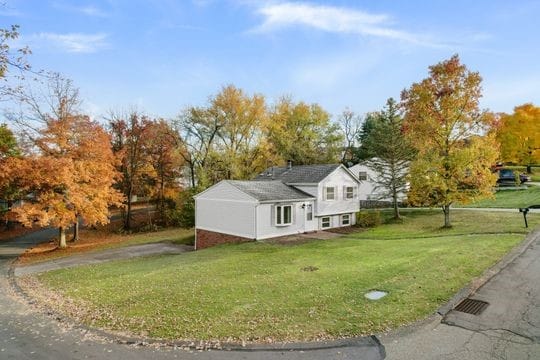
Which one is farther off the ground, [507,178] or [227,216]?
[507,178]

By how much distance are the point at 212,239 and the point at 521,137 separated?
4340cm

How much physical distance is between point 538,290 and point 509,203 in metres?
26.4

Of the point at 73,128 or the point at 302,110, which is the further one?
the point at 302,110

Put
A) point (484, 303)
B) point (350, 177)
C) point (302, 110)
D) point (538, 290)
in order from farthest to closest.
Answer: point (302, 110), point (350, 177), point (538, 290), point (484, 303)

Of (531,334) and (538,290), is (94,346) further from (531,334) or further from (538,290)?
(538,290)

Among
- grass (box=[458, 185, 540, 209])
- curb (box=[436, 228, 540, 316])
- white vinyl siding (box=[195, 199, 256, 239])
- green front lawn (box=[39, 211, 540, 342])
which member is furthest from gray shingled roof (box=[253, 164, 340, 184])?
grass (box=[458, 185, 540, 209])

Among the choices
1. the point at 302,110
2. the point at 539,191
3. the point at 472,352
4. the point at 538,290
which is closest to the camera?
the point at 472,352

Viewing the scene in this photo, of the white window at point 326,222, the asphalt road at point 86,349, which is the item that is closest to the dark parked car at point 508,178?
the white window at point 326,222

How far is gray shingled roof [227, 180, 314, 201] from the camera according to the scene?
24598 mm

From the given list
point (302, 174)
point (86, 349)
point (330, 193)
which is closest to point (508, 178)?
point (330, 193)

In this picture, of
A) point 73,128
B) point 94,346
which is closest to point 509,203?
point 94,346

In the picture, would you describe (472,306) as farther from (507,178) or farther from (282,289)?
(507,178)

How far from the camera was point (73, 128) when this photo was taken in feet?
84.4

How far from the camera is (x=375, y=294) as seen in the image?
966 centimetres
